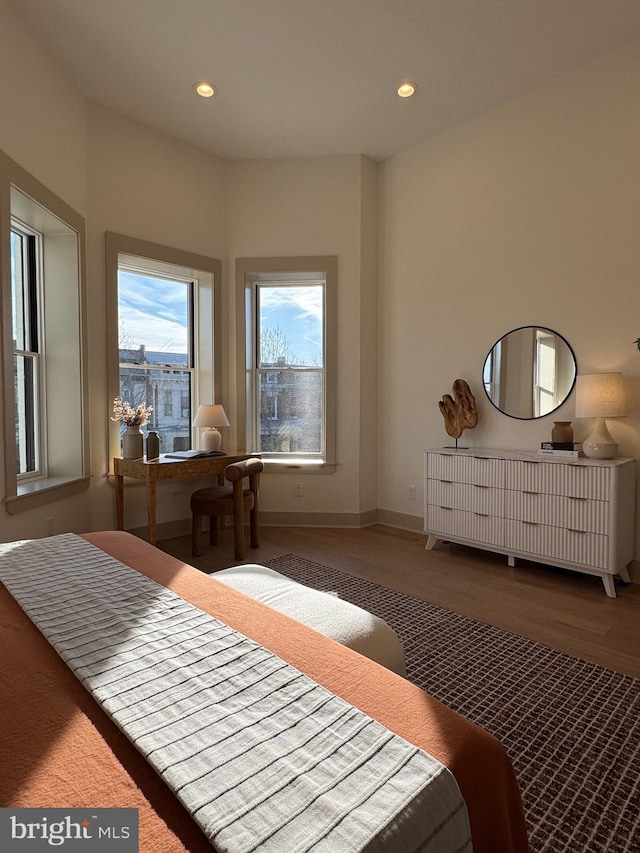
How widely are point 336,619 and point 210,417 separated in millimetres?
2945

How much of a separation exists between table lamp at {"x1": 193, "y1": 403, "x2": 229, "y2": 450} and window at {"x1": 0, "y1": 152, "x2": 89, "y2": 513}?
0.92 metres

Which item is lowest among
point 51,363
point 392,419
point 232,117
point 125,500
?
point 125,500

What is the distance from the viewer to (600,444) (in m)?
3.36

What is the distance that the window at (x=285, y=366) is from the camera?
493 centimetres

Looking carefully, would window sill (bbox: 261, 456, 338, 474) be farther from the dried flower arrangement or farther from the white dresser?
the dried flower arrangement

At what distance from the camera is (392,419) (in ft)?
16.1

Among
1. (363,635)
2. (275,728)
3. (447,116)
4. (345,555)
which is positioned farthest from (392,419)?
(275,728)

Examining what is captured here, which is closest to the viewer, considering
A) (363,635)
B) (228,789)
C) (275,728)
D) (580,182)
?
(228,789)

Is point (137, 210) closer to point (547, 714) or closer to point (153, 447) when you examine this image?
point (153, 447)

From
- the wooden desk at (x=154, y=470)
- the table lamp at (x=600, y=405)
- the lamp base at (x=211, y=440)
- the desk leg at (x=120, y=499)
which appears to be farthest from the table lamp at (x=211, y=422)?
the table lamp at (x=600, y=405)

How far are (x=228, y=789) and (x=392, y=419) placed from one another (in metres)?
4.25

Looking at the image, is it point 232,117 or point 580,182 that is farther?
point 232,117

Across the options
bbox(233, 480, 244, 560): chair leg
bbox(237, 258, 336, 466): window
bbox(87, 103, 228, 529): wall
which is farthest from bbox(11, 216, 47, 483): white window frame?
bbox(237, 258, 336, 466): window

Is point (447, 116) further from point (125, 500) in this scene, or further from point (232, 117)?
point (125, 500)
